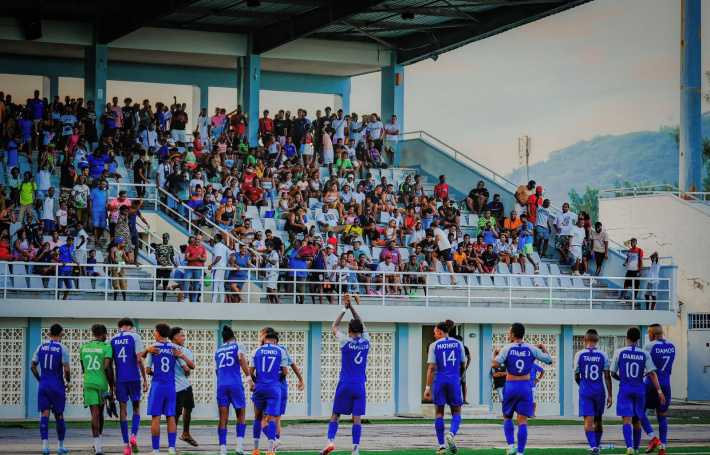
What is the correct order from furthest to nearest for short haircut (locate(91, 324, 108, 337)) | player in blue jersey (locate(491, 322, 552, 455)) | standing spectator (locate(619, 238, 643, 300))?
1. standing spectator (locate(619, 238, 643, 300))
2. short haircut (locate(91, 324, 108, 337))
3. player in blue jersey (locate(491, 322, 552, 455))

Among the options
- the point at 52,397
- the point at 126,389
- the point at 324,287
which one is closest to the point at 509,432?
the point at 126,389

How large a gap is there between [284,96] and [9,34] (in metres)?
12.5

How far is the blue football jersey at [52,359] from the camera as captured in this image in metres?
16.8

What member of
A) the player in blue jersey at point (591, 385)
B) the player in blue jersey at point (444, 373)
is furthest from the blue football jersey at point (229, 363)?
the player in blue jersey at point (591, 385)

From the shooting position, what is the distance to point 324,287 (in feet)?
95.0

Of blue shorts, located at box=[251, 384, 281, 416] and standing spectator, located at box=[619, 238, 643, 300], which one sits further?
standing spectator, located at box=[619, 238, 643, 300]

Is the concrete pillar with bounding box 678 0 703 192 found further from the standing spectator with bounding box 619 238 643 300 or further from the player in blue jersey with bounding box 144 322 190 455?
the player in blue jersey with bounding box 144 322 190 455

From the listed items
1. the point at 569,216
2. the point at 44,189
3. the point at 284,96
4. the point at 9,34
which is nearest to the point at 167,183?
the point at 44,189

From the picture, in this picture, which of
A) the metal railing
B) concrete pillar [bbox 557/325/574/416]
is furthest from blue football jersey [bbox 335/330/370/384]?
concrete pillar [bbox 557/325/574/416]

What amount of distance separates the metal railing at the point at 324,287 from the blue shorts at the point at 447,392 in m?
8.28

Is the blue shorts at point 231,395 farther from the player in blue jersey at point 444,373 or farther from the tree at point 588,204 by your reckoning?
the tree at point 588,204

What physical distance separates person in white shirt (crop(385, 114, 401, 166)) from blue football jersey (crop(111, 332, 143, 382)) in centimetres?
2294

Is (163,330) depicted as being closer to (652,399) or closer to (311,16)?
(652,399)

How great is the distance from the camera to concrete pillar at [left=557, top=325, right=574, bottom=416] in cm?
3105
